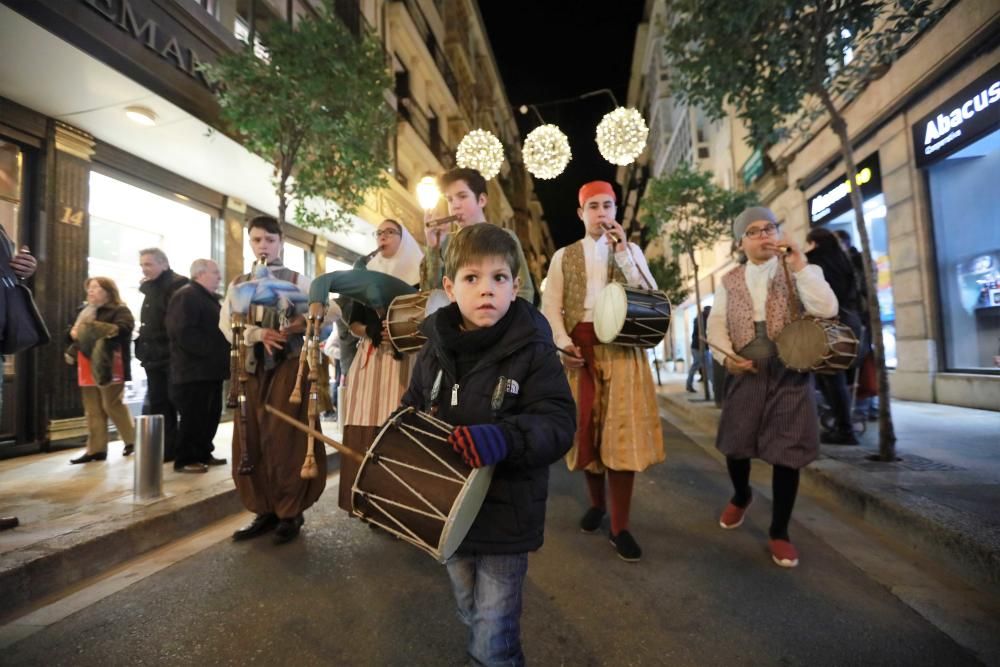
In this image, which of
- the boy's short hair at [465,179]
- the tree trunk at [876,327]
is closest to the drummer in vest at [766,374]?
the boy's short hair at [465,179]

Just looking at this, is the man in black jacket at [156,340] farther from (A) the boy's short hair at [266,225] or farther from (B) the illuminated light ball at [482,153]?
(B) the illuminated light ball at [482,153]

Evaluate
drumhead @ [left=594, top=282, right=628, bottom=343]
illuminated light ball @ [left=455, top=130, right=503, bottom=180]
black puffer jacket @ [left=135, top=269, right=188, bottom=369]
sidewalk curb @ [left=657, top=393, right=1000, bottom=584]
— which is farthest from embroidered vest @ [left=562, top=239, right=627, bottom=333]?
black puffer jacket @ [left=135, top=269, right=188, bottom=369]

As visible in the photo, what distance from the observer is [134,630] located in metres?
2.10

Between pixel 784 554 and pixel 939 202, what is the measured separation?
790 cm

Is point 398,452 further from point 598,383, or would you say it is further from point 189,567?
point 189,567

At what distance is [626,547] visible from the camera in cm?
270

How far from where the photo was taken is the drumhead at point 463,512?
135 centimetres

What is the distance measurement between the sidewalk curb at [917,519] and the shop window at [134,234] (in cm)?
816

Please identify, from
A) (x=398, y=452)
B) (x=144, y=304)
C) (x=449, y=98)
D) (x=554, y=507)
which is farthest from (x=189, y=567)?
(x=449, y=98)

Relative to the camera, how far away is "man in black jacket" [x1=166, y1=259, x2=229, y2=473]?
4.71 metres

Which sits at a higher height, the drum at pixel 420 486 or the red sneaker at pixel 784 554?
the drum at pixel 420 486

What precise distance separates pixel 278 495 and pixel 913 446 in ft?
17.7

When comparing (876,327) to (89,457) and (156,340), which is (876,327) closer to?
(156,340)

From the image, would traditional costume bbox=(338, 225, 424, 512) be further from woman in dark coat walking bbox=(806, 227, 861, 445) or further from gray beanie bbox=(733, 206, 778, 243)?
woman in dark coat walking bbox=(806, 227, 861, 445)
